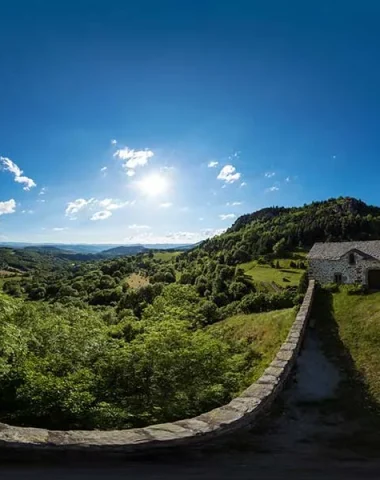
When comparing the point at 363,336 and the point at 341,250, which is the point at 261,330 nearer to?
the point at 363,336

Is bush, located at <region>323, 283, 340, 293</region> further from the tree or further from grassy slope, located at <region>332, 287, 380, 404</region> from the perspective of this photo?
the tree

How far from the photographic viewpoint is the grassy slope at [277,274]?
182ft

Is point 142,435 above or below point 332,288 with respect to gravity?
above

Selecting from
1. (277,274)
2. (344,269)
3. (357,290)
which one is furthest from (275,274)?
(357,290)

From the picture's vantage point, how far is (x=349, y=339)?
44.2 feet

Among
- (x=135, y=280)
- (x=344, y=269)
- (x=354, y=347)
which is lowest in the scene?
(x=135, y=280)

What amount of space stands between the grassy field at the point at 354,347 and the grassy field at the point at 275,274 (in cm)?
3166

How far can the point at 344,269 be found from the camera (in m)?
36.1

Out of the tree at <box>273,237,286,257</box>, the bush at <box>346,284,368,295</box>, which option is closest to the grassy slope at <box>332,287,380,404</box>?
the bush at <box>346,284,368,295</box>

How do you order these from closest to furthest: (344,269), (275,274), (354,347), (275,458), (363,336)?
(275,458), (354,347), (363,336), (344,269), (275,274)

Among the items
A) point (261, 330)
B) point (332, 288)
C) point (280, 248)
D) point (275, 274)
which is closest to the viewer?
point (261, 330)

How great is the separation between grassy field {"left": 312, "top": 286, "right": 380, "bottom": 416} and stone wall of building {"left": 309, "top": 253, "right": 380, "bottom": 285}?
13.0 metres

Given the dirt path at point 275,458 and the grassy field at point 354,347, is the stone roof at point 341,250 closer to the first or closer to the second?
the grassy field at point 354,347

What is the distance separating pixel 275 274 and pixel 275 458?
2364 inches
